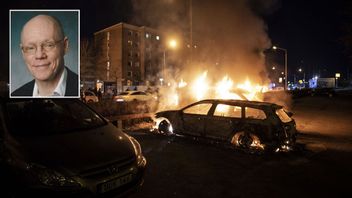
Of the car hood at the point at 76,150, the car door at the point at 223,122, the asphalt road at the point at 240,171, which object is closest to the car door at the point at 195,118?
the car door at the point at 223,122

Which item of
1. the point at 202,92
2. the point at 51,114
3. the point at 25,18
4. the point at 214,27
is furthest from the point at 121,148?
the point at 214,27

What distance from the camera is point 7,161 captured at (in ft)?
11.6

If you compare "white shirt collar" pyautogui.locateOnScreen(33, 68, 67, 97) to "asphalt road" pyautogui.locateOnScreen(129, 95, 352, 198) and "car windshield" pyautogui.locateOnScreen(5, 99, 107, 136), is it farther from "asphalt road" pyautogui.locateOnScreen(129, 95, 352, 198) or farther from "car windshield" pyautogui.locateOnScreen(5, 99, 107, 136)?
"asphalt road" pyautogui.locateOnScreen(129, 95, 352, 198)

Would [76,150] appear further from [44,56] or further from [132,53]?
[132,53]

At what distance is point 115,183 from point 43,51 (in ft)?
15.3

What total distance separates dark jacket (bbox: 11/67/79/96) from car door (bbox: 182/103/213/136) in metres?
3.06

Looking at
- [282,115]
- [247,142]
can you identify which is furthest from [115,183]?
[282,115]

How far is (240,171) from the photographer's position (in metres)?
5.76

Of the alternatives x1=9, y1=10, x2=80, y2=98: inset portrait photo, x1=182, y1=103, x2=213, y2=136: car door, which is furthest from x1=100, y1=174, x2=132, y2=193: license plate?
x1=182, y1=103, x2=213, y2=136: car door

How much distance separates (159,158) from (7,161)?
349 centimetres

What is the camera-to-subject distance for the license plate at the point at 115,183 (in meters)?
3.53

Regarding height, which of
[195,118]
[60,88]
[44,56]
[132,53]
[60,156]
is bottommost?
[60,156]

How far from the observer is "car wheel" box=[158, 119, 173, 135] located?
881cm

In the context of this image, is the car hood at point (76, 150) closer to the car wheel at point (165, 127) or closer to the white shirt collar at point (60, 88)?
the white shirt collar at point (60, 88)
